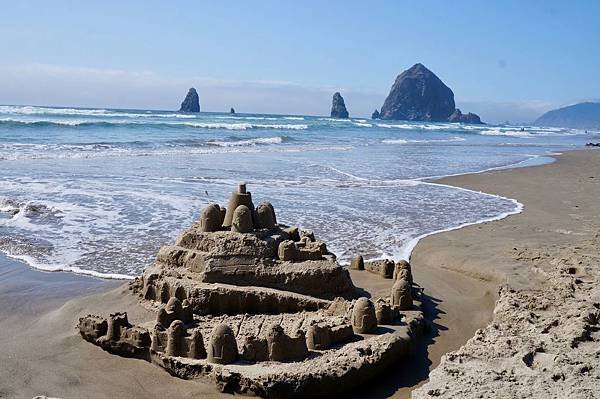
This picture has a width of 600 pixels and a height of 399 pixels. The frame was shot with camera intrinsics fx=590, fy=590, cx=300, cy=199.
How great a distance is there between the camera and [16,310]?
23.6 feet

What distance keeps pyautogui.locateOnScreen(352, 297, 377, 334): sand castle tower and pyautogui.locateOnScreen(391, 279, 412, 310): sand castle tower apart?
87 cm

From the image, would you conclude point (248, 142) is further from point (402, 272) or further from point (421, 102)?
point (421, 102)

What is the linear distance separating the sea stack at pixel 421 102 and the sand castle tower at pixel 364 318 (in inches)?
4354

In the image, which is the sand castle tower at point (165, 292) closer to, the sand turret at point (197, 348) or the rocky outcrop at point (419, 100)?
the sand turret at point (197, 348)

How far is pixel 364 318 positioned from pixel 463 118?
115 metres

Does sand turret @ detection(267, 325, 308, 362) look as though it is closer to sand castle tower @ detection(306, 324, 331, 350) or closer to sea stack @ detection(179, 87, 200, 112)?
sand castle tower @ detection(306, 324, 331, 350)

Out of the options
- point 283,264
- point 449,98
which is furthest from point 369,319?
point 449,98

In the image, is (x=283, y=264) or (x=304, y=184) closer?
(x=283, y=264)

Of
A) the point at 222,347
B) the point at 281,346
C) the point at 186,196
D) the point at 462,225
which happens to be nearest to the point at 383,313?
the point at 281,346

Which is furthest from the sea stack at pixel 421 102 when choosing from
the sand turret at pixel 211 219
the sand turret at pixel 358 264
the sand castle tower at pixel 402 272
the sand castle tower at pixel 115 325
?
the sand castle tower at pixel 115 325

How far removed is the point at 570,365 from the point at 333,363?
6.86 ft

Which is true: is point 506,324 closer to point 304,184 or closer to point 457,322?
point 457,322

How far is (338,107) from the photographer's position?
10638 centimetres

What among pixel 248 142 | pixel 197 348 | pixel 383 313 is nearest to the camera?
pixel 197 348
